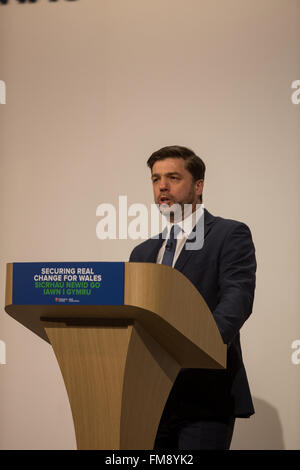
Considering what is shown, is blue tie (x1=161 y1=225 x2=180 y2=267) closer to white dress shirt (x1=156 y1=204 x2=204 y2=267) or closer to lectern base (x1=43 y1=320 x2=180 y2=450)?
white dress shirt (x1=156 y1=204 x2=204 y2=267)

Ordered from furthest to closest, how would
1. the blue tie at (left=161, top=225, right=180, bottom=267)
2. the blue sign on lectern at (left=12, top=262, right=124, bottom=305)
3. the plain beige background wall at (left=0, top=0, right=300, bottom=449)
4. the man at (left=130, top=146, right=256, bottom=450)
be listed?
the plain beige background wall at (left=0, top=0, right=300, bottom=449) < the blue tie at (left=161, top=225, right=180, bottom=267) < the man at (left=130, top=146, right=256, bottom=450) < the blue sign on lectern at (left=12, top=262, right=124, bottom=305)

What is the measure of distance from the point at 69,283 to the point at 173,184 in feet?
3.65

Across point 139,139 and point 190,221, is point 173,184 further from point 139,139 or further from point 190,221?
point 139,139

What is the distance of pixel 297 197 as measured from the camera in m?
3.59

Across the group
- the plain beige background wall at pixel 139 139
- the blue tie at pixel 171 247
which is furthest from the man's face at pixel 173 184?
the plain beige background wall at pixel 139 139

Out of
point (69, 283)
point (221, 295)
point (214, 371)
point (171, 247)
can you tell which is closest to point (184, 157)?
point (171, 247)

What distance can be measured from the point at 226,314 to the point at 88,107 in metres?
2.22

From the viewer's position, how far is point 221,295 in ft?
7.66

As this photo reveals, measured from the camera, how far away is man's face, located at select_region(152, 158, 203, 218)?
2723mm

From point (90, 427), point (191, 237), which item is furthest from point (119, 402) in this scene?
point (191, 237)

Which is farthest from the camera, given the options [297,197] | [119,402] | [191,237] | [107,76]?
[107,76]

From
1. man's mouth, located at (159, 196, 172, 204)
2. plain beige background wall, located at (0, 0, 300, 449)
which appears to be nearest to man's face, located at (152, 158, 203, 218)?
man's mouth, located at (159, 196, 172, 204)

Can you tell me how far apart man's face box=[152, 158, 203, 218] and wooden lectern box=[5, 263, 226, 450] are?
0.93 m
